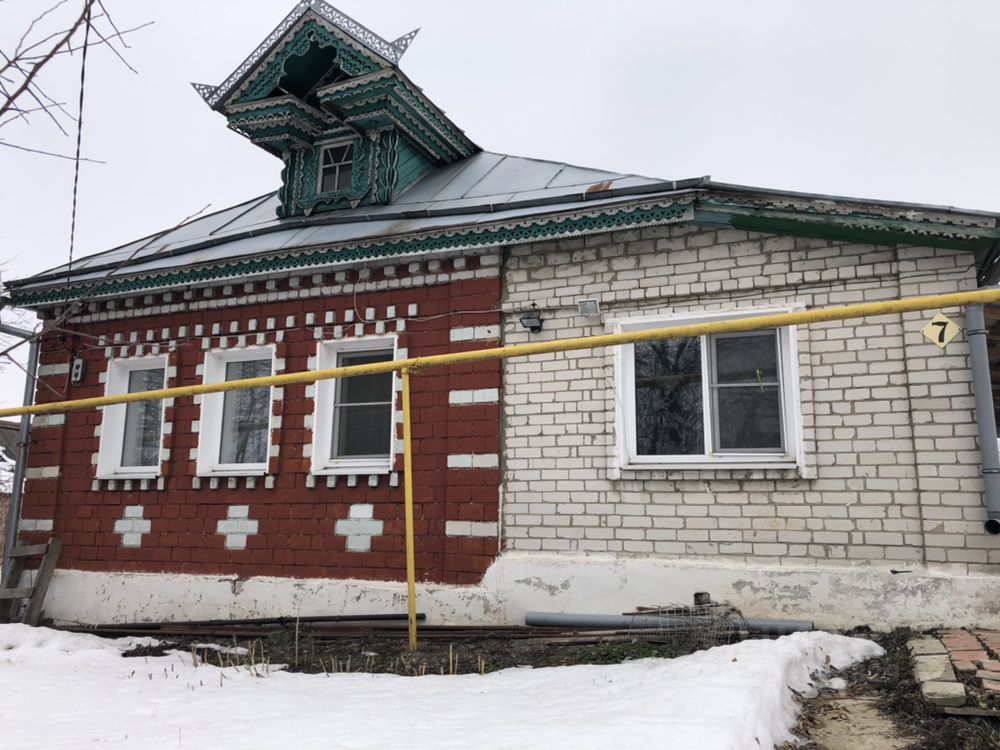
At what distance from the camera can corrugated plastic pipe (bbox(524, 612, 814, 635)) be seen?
5.12 metres

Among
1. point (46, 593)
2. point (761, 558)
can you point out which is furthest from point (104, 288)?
point (761, 558)

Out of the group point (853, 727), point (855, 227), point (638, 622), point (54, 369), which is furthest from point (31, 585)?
point (855, 227)

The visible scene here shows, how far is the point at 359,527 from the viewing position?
22.8ft

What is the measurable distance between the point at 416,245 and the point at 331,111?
336 cm

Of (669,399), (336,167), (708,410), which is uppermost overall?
(336,167)

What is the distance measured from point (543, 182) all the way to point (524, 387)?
2.45 meters

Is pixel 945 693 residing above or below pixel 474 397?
below

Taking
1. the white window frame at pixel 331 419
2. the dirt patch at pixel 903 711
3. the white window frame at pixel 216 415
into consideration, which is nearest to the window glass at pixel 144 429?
the white window frame at pixel 216 415

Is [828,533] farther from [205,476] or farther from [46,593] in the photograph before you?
[46,593]

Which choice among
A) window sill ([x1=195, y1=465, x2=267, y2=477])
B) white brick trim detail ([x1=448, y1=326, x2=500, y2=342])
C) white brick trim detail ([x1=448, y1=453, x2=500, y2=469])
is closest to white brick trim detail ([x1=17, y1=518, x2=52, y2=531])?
window sill ([x1=195, y1=465, x2=267, y2=477])

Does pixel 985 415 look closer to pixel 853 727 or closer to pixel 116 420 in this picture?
pixel 853 727

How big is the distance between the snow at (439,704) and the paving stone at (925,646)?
0.29 m

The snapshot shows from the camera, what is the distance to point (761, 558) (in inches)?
220

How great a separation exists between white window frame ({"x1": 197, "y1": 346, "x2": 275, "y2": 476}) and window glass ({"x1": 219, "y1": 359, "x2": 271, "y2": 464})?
0.15 ft
